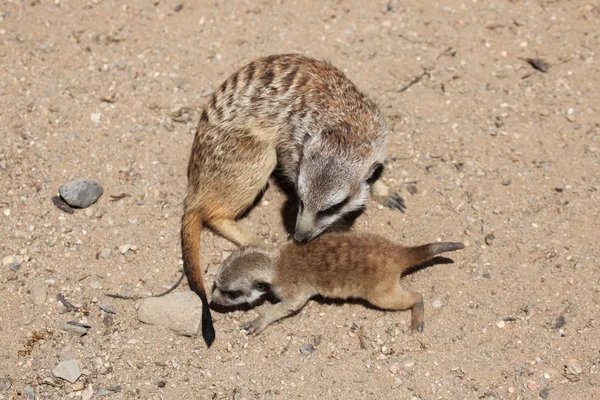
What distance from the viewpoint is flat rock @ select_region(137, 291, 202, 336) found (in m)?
3.30

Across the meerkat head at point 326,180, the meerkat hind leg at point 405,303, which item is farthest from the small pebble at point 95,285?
the meerkat hind leg at point 405,303

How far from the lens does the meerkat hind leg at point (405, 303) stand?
3.22 metres

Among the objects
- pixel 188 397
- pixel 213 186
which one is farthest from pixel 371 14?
pixel 188 397

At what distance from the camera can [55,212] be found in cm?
374

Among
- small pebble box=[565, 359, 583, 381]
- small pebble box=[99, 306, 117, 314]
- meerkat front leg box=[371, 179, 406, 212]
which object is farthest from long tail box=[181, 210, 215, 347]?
small pebble box=[565, 359, 583, 381]

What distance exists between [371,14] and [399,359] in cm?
267

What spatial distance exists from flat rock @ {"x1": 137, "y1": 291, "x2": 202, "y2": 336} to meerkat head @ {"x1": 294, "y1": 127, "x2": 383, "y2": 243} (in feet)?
2.28

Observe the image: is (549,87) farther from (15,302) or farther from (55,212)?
(15,302)

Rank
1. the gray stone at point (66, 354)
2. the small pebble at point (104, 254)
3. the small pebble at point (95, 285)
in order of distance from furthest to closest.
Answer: the small pebble at point (104, 254)
the small pebble at point (95, 285)
the gray stone at point (66, 354)

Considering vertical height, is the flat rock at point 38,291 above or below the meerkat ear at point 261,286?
below

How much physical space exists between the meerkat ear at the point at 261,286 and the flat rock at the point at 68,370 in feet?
3.26

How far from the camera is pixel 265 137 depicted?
142 inches

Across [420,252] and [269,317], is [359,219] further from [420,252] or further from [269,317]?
[269,317]

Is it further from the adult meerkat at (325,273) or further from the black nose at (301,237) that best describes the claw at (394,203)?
the black nose at (301,237)
